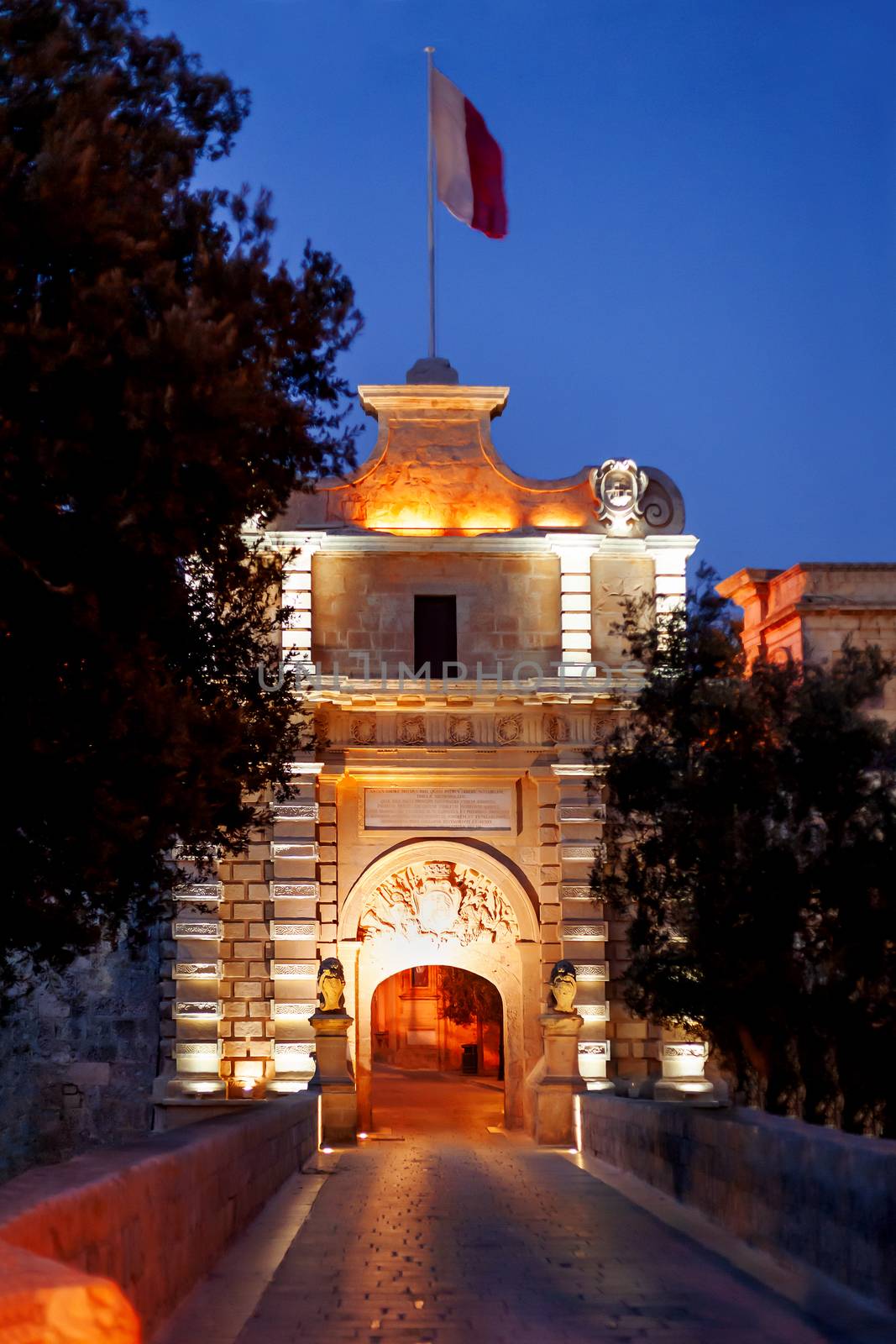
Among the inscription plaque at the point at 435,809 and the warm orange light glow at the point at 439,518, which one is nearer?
the inscription plaque at the point at 435,809

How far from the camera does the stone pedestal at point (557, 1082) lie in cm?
2041

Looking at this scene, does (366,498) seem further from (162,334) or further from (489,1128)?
(162,334)

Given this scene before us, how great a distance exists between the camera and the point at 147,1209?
6398 millimetres

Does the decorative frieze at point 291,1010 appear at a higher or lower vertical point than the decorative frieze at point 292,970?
lower

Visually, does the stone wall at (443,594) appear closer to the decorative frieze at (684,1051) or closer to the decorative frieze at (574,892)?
the decorative frieze at (574,892)

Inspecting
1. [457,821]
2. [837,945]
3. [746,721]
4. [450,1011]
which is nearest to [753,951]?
[837,945]

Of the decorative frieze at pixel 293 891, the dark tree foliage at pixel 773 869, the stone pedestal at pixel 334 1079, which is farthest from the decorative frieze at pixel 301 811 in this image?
the dark tree foliage at pixel 773 869

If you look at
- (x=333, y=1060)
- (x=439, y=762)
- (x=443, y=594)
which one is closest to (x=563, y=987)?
(x=333, y=1060)

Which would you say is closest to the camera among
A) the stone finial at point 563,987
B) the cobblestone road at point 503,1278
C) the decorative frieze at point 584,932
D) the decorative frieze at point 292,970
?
the cobblestone road at point 503,1278

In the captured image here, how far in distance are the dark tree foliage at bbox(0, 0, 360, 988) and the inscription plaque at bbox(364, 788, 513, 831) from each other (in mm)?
14231

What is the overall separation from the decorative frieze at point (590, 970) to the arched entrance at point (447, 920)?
1030 mm

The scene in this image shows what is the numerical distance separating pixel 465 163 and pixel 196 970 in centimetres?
1388

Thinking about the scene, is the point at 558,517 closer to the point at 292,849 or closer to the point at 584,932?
the point at 584,932

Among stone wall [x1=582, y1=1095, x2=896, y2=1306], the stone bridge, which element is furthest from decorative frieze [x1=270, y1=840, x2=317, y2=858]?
stone wall [x1=582, y1=1095, x2=896, y2=1306]
